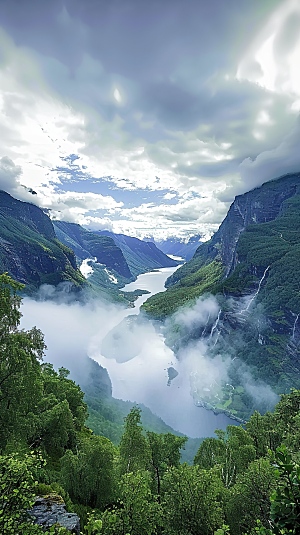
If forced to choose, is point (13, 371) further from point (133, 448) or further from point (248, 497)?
point (133, 448)

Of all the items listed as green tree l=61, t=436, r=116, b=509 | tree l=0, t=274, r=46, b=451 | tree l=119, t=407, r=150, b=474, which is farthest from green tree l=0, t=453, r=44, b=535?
tree l=119, t=407, r=150, b=474

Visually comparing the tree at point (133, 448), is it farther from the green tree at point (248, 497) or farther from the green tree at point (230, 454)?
the green tree at point (248, 497)

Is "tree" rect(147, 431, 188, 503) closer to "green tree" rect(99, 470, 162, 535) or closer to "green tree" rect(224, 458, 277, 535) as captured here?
"green tree" rect(224, 458, 277, 535)

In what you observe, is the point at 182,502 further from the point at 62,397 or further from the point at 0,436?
the point at 62,397

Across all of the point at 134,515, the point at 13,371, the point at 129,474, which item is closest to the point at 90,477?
the point at 129,474

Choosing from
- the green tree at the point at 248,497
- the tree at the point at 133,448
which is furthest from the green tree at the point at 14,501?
the tree at the point at 133,448

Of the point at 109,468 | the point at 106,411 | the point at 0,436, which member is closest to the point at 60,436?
the point at 109,468
